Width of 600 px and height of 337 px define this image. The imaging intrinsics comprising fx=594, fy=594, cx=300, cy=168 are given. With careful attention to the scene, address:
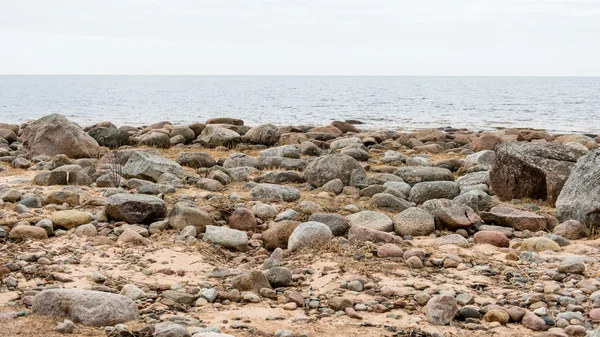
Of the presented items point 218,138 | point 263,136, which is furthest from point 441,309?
point 263,136

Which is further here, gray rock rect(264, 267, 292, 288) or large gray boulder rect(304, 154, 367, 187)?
large gray boulder rect(304, 154, 367, 187)

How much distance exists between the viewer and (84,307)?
14.6ft

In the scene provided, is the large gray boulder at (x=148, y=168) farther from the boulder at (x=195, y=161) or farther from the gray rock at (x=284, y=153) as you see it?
the gray rock at (x=284, y=153)

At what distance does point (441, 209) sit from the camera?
784 cm

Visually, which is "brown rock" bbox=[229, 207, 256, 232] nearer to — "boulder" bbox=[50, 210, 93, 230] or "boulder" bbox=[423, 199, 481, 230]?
"boulder" bbox=[50, 210, 93, 230]

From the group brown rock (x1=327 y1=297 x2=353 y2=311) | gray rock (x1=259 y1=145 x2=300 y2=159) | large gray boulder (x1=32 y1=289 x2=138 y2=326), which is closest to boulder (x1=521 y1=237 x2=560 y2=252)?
brown rock (x1=327 y1=297 x2=353 y2=311)

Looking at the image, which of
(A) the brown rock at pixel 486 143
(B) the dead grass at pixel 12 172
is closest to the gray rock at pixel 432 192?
(A) the brown rock at pixel 486 143

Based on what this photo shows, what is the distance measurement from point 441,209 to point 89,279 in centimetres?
451

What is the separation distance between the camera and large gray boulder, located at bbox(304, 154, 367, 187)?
10509 millimetres

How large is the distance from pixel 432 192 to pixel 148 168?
16.2ft

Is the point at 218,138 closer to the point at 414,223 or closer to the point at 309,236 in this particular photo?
the point at 414,223

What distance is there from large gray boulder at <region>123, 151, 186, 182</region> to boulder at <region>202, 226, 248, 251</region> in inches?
152

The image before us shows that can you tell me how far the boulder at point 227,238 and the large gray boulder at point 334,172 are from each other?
382 centimetres

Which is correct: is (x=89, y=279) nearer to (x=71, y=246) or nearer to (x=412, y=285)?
(x=71, y=246)
